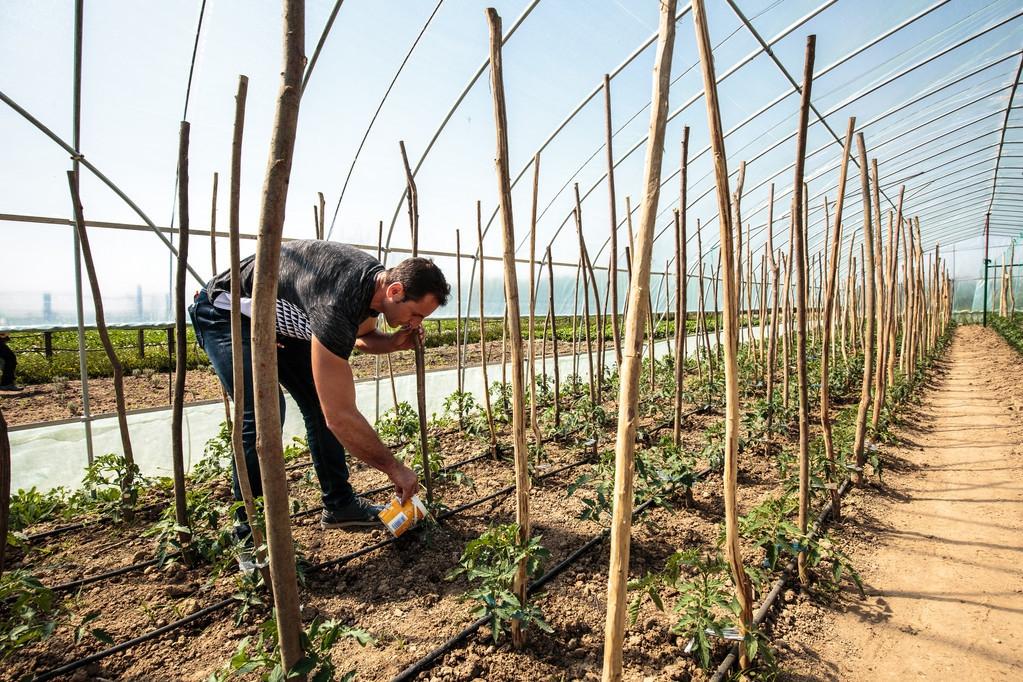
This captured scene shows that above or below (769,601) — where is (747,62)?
above

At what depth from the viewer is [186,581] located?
2270 mm

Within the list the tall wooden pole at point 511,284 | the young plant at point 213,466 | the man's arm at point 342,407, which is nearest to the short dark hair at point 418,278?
the man's arm at point 342,407

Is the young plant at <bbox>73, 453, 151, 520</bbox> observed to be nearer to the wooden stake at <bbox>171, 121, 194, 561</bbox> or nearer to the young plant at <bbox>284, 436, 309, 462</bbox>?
the wooden stake at <bbox>171, 121, 194, 561</bbox>

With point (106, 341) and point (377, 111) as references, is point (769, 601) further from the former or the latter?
point (377, 111)

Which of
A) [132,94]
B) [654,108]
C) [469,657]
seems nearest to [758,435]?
[469,657]

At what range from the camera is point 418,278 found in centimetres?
217

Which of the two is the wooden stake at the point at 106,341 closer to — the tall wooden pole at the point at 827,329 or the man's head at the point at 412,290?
the man's head at the point at 412,290

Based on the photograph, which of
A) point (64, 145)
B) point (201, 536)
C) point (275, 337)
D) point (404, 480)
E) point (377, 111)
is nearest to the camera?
point (275, 337)

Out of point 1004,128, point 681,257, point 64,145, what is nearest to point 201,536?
point 64,145

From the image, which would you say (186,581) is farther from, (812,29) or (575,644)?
(812,29)

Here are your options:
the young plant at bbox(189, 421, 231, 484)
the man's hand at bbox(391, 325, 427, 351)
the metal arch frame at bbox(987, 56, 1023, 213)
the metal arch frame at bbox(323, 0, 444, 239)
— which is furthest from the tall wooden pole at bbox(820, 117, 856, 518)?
the metal arch frame at bbox(987, 56, 1023, 213)

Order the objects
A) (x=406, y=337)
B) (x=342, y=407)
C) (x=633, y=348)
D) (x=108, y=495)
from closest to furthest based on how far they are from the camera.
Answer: (x=633, y=348) < (x=342, y=407) < (x=406, y=337) < (x=108, y=495)

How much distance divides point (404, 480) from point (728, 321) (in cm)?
155

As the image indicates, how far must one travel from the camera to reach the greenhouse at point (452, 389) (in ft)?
5.50
